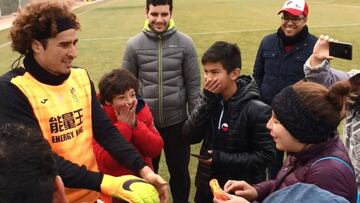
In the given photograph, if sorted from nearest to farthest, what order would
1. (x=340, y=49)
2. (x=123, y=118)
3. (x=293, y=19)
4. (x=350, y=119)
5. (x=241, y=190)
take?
(x=241, y=190)
(x=350, y=119)
(x=123, y=118)
(x=340, y=49)
(x=293, y=19)

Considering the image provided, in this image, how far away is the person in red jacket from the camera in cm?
323

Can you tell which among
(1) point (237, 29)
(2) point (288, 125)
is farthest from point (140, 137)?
(1) point (237, 29)

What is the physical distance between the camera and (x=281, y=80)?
176 inches

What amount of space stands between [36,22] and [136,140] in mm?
1263

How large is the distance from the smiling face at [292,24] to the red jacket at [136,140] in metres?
1.81

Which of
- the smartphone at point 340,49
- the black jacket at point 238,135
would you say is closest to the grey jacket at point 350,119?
the smartphone at point 340,49

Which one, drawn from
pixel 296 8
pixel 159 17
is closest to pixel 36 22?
pixel 159 17

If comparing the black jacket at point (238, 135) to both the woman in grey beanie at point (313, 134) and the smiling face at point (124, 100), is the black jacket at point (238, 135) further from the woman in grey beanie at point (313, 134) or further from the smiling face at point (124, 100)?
the woman in grey beanie at point (313, 134)

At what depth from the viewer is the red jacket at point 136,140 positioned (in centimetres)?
320

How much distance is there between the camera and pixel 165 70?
13.8 feet

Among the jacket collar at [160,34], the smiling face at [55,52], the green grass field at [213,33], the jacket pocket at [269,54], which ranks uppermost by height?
the smiling face at [55,52]

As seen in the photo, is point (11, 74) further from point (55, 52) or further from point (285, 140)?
point (285, 140)

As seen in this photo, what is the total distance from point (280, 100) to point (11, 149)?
1.43 m

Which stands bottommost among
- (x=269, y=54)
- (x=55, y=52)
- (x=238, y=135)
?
(x=238, y=135)
